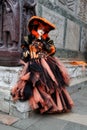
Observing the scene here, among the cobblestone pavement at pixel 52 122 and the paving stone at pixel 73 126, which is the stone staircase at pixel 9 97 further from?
the paving stone at pixel 73 126

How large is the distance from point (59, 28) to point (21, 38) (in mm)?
3203

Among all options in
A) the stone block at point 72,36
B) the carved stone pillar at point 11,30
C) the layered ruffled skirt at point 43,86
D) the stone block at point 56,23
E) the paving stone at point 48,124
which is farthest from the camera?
the stone block at point 72,36

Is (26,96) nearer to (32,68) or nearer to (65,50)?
(32,68)

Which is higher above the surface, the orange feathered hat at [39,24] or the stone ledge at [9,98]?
the orange feathered hat at [39,24]

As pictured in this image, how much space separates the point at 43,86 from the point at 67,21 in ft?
14.5

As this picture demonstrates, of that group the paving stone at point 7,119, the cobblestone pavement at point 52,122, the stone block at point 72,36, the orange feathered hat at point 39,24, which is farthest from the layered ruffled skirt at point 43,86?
the stone block at point 72,36

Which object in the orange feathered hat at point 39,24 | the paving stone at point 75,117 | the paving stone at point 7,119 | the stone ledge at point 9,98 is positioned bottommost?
the paving stone at point 75,117

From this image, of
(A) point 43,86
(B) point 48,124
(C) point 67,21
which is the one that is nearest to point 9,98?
(A) point 43,86

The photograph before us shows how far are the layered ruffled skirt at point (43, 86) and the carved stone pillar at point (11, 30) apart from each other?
0.82 ft

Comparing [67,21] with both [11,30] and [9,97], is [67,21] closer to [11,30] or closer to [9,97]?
[11,30]

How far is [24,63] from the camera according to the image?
145 inches

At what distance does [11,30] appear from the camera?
3.79m

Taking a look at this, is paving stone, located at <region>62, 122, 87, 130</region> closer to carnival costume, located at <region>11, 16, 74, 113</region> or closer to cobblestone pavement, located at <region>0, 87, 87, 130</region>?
cobblestone pavement, located at <region>0, 87, 87, 130</region>

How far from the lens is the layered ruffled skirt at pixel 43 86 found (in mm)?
3350
